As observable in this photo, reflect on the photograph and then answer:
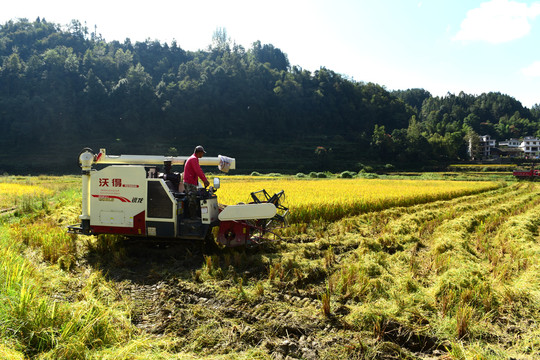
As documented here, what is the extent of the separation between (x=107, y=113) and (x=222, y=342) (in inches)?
3342

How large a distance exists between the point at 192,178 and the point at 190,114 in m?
82.7

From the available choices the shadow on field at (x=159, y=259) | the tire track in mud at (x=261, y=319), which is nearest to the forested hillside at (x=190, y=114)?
the shadow on field at (x=159, y=259)

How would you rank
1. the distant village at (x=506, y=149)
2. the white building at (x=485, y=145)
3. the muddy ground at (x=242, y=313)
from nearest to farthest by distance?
the muddy ground at (x=242, y=313) < the distant village at (x=506, y=149) < the white building at (x=485, y=145)

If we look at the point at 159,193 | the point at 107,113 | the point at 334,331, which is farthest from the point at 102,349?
the point at 107,113

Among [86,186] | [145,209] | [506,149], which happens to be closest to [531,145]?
[506,149]

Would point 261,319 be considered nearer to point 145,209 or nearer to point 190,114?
point 145,209

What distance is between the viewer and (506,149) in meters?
101

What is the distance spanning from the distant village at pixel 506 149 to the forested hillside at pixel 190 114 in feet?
11.4

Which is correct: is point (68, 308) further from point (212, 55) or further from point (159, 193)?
point (212, 55)

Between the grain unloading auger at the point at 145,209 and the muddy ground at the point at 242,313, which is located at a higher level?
the grain unloading auger at the point at 145,209

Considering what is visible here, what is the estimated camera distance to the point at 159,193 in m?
6.48

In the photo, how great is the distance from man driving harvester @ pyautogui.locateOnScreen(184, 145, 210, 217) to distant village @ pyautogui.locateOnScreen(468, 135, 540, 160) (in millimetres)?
94213

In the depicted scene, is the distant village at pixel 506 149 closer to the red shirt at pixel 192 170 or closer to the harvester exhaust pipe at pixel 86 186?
the red shirt at pixel 192 170

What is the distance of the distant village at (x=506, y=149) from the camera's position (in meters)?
87.5
